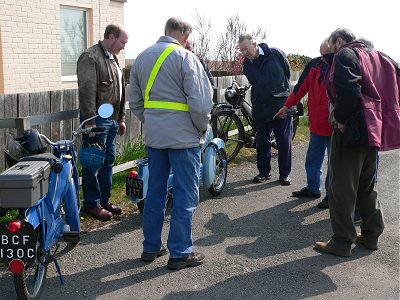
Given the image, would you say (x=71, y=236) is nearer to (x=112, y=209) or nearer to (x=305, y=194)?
(x=112, y=209)

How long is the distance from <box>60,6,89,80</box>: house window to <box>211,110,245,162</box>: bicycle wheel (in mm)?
4181

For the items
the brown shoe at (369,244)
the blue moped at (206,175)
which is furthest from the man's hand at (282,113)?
the brown shoe at (369,244)

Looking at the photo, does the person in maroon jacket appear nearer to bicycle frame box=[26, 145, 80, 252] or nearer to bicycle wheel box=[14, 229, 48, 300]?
bicycle frame box=[26, 145, 80, 252]

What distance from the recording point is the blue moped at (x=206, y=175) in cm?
498

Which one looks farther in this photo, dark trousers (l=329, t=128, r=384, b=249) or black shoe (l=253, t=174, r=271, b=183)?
black shoe (l=253, t=174, r=271, b=183)

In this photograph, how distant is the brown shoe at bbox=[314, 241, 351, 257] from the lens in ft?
14.8

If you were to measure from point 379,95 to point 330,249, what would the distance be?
1443 millimetres

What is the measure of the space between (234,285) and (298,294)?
498mm

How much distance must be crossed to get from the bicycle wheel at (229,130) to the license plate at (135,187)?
102 inches

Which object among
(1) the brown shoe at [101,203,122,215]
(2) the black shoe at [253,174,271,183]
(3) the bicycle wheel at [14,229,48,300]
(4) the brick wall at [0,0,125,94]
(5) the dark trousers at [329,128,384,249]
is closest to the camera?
(3) the bicycle wheel at [14,229,48,300]

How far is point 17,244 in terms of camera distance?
3.18 m

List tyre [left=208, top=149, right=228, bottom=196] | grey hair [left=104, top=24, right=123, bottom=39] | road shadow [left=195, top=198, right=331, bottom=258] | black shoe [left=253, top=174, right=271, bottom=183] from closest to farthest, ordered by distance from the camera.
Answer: road shadow [left=195, top=198, right=331, bottom=258] < grey hair [left=104, top=24, right=123, bottom=39] < tyre [left=208, top=149, right=228, bottom=196] < black shoe [left=253, top=174, right=271, bottom=183]

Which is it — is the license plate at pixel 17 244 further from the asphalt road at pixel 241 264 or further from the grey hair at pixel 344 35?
the grey hair at pixel 344 35

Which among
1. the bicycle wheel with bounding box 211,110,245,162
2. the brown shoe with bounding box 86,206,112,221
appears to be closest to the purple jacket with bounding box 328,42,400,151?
the brown shoe with bounding box 86,206,112,221
